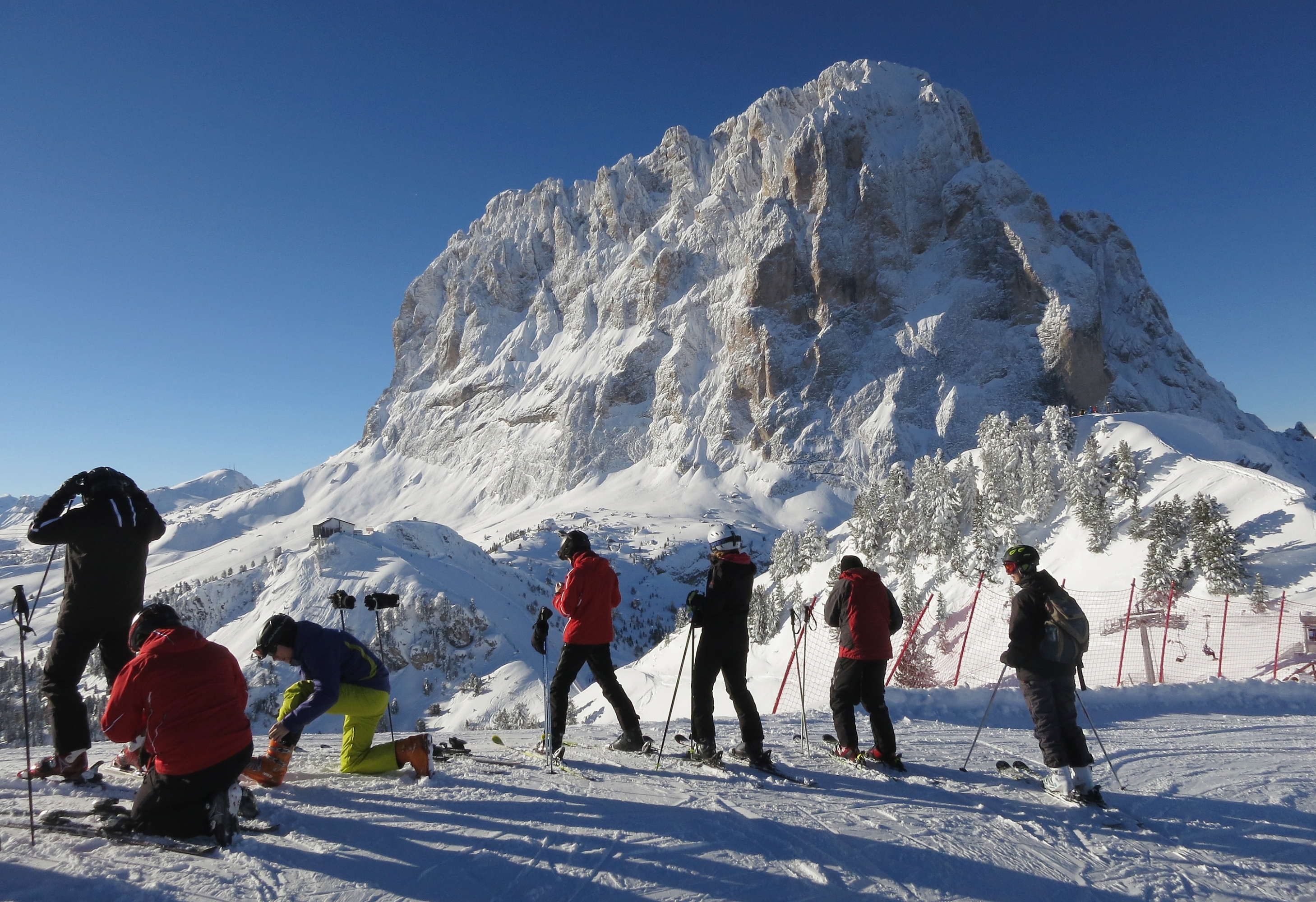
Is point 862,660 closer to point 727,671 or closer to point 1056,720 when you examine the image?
point 727,671

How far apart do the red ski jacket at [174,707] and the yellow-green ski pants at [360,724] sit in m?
1.13

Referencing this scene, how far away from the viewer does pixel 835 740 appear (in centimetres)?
655

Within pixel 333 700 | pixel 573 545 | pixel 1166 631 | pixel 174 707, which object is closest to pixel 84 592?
pixel 174 707

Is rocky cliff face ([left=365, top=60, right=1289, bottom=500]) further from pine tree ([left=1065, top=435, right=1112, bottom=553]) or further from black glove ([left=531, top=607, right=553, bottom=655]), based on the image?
black glove ([left=531, top=607, right=553, bottom=655])

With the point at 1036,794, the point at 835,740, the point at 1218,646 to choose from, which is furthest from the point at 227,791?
the point at 1218,646

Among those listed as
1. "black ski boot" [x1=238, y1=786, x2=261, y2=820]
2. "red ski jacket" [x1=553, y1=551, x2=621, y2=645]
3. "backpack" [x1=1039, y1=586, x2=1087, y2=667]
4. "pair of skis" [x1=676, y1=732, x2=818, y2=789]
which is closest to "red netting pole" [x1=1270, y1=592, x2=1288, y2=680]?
"backpack" [x1=1039, y1=586, x2=1087, y2=667]

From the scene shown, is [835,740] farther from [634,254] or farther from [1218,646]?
[634,254]

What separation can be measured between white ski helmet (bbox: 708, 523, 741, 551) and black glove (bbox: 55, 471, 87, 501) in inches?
194

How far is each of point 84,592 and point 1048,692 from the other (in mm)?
7453

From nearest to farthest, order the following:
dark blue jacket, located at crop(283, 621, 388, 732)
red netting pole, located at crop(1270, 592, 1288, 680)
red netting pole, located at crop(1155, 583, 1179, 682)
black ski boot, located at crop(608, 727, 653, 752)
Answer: dark blue jacket, located at crop(283, 621, 388, 732)
black ski boot, located at crop(608, 727, 653, 752)
red netting pole, located at crop(1270, 592, 1288, 680)
red netting pole, located at crop(1155, 583, 1179, 682)

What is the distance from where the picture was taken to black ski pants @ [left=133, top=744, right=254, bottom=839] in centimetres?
373

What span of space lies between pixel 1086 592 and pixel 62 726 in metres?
24.1

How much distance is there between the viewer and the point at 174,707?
3.79 metres

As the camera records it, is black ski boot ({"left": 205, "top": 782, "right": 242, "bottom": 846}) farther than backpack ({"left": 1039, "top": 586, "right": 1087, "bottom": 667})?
No
